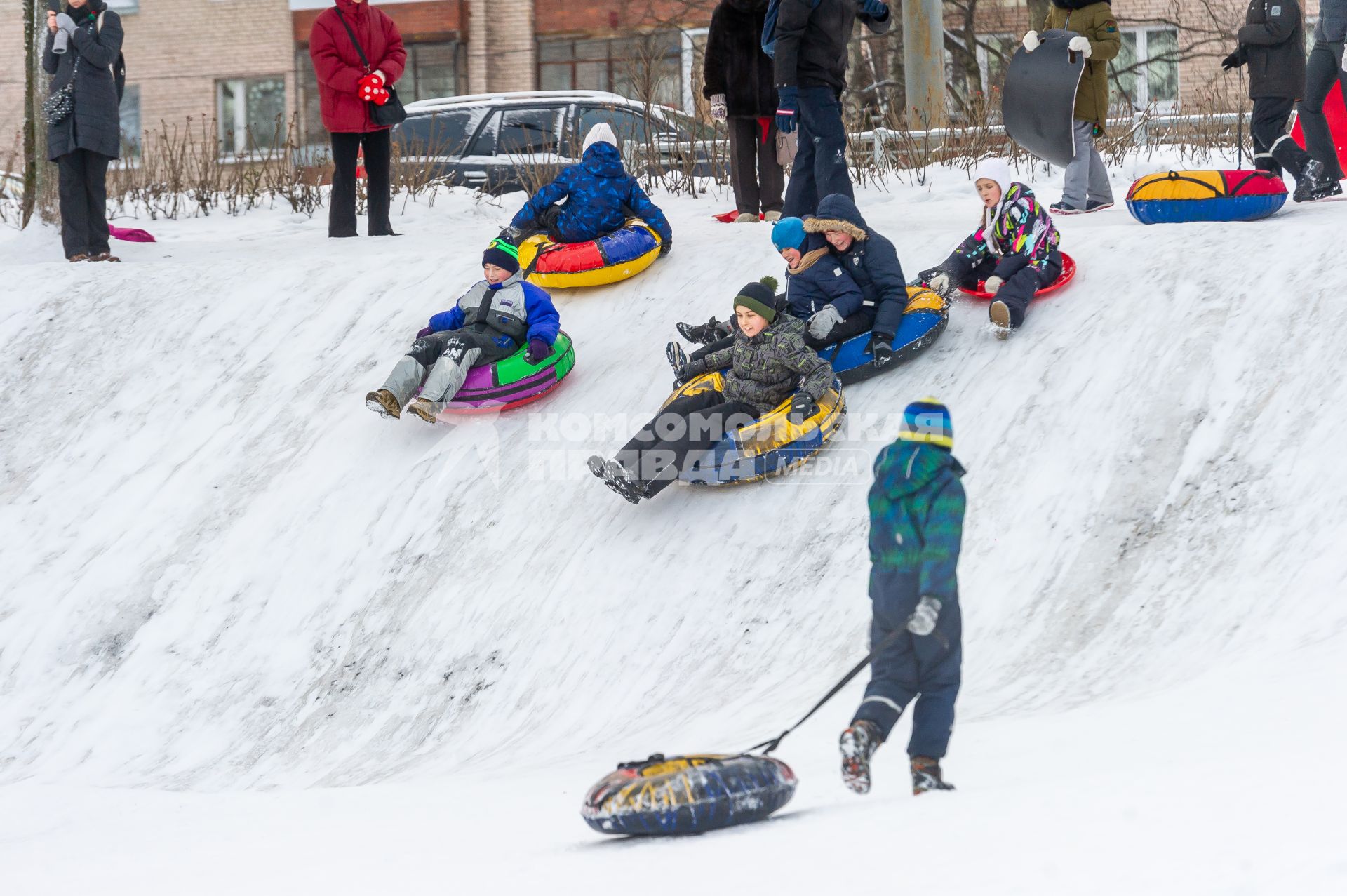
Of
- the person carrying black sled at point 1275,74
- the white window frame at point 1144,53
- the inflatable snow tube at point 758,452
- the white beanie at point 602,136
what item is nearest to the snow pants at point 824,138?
the white beanie at point 602,136

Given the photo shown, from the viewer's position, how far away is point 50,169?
1045 centimetres

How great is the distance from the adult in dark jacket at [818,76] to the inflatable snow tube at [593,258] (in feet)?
3.07

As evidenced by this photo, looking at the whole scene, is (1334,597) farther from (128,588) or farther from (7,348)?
(7,348)

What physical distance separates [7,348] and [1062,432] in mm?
6075

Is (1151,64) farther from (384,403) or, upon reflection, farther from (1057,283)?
(384,403)

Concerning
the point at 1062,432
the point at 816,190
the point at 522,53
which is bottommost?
the point at 1062,432

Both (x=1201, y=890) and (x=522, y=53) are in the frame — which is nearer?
(x=1201, y=890)

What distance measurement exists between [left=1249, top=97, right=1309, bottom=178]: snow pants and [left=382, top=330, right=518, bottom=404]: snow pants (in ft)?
15.0

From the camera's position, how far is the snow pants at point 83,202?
343 inches

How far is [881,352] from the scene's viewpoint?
684 cm

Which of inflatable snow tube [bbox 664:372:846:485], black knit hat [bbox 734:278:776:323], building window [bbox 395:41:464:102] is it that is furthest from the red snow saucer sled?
building window [bbox 395:41:464:102]

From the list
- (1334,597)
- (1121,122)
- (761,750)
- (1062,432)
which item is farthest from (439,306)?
(1121,122)

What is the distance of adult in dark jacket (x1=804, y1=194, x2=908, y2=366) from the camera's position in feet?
22.4

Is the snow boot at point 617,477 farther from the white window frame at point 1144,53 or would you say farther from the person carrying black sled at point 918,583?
the white window frame at point 1144,53
